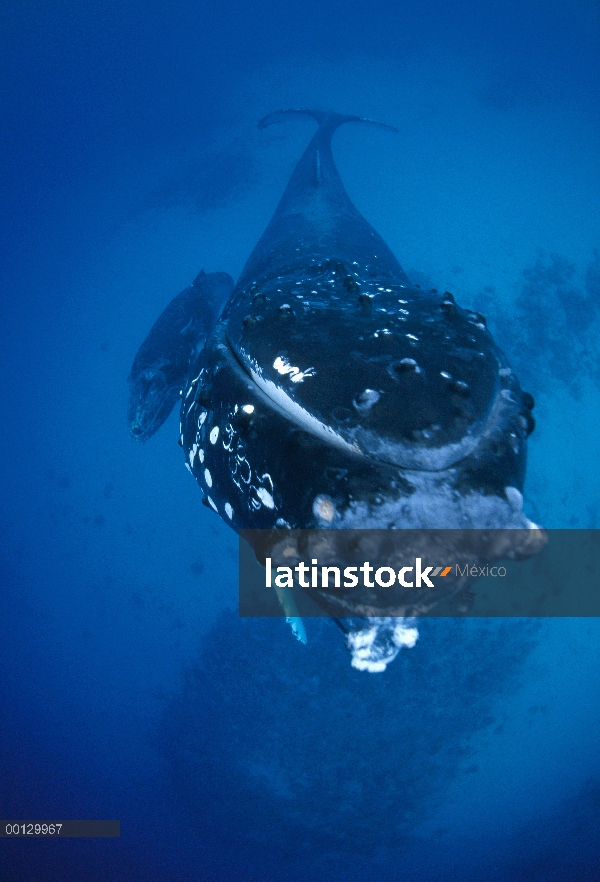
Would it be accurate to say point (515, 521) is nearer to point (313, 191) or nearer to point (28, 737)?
point (313, 191)

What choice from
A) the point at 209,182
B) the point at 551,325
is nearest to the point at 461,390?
the point at 551,325

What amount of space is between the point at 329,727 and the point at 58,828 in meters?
9.11

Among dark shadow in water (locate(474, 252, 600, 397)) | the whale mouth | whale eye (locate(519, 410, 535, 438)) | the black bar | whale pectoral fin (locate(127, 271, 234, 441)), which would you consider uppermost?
dark shadow in water (locate(474, 252, 600, 397))

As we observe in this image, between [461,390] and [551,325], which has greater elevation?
[551,325]

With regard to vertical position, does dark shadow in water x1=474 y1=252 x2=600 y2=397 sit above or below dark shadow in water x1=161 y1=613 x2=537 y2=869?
above

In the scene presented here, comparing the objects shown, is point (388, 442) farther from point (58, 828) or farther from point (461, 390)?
point (58, 828)

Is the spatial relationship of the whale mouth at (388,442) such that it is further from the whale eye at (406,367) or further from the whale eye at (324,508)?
the whale eye at (406,367)

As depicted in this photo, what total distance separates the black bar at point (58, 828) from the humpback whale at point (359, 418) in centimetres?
1636

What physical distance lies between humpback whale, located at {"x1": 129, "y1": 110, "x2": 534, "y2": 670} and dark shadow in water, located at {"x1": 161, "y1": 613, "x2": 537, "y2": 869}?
434 inches

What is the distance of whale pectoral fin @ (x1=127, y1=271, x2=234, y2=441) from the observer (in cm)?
779

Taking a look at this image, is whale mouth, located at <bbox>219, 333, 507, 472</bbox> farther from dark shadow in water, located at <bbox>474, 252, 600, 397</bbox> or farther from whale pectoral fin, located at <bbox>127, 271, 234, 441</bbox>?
dark shadow in water, located at <bbox>474, 252, 600, 397</bbox>

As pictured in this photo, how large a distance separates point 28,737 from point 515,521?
25.8 meters

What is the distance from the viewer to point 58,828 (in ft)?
43.4

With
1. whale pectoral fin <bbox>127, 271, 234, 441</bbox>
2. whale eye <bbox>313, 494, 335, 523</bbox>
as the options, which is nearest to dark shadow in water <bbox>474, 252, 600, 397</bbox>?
whale pectoral fin <bbox>127, 271, 234, 441</bbox>
